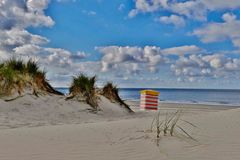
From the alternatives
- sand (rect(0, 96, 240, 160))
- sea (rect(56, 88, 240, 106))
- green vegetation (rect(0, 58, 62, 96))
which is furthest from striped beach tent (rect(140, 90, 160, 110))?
sand (rect(0, 96, 240, 160))

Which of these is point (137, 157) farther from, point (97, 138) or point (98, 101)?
point (98, 101)

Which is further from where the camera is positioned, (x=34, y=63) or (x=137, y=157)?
(x=34, y=63)

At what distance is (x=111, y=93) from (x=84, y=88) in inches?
59.0

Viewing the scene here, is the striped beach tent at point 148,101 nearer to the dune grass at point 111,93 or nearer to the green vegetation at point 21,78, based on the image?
the dune grass at point 111,93

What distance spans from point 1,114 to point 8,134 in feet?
9.68

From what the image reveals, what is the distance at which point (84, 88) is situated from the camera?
11938 millimetres

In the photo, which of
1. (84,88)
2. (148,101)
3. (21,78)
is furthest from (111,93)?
(21,78)

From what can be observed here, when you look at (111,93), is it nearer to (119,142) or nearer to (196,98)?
(119,142)

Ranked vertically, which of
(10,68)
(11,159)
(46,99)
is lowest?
(11,159)

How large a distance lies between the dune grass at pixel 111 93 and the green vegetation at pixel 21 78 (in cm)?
195

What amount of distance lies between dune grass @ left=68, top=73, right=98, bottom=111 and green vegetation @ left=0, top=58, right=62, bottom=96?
0.70 m

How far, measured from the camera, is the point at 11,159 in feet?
14.8

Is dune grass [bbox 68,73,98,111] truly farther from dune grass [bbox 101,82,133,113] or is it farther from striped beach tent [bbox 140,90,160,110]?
striped beach tent [bbox 140,90,160,110]

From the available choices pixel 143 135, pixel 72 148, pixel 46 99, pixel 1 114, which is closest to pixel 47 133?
pixel 72 148
